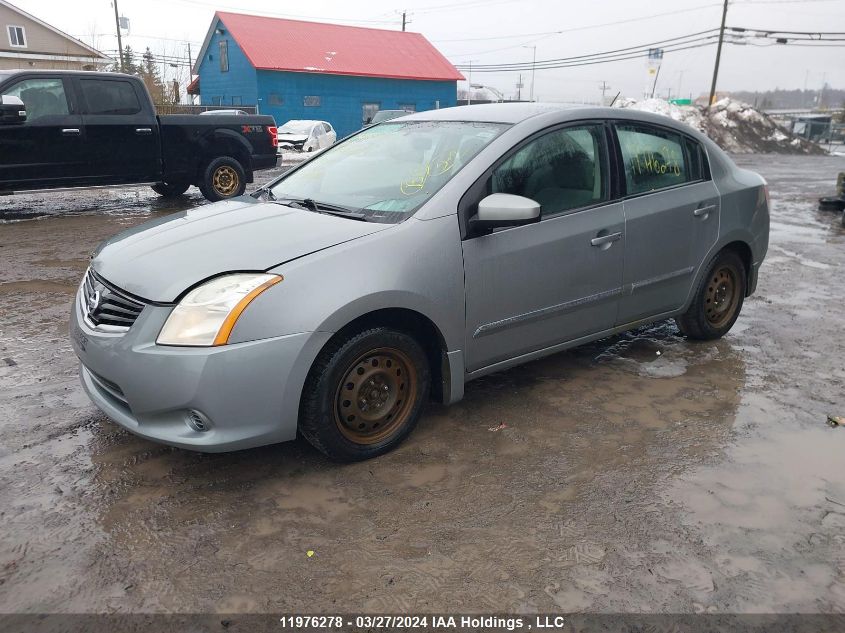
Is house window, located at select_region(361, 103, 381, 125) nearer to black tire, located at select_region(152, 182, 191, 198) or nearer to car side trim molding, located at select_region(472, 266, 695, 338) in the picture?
black tire, located at select_region(152, 182, 191, 198)

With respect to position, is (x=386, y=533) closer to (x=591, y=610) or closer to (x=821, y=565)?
(x=591, y=610)

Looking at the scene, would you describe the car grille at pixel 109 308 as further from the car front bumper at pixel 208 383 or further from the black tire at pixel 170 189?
the black tire at pixel 170 189

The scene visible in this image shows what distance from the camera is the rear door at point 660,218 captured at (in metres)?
4.09

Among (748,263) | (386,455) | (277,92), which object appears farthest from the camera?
(277,92)

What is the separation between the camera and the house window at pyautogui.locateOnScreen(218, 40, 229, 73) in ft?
117

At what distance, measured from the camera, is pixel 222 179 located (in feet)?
37.0

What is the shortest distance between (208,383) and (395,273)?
0.96m

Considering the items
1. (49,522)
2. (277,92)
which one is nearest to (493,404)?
(49,522)

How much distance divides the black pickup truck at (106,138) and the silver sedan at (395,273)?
22.3 feet

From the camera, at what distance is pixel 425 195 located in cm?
338

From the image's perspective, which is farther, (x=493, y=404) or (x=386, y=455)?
(x=493, y=404)

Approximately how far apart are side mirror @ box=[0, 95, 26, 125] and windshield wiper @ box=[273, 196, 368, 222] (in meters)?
6.87

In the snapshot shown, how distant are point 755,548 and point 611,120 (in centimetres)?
258

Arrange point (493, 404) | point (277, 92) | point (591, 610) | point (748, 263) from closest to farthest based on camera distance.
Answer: point (591, 610)
point (493, 404)
point (748, 263)
point (277, 92)
